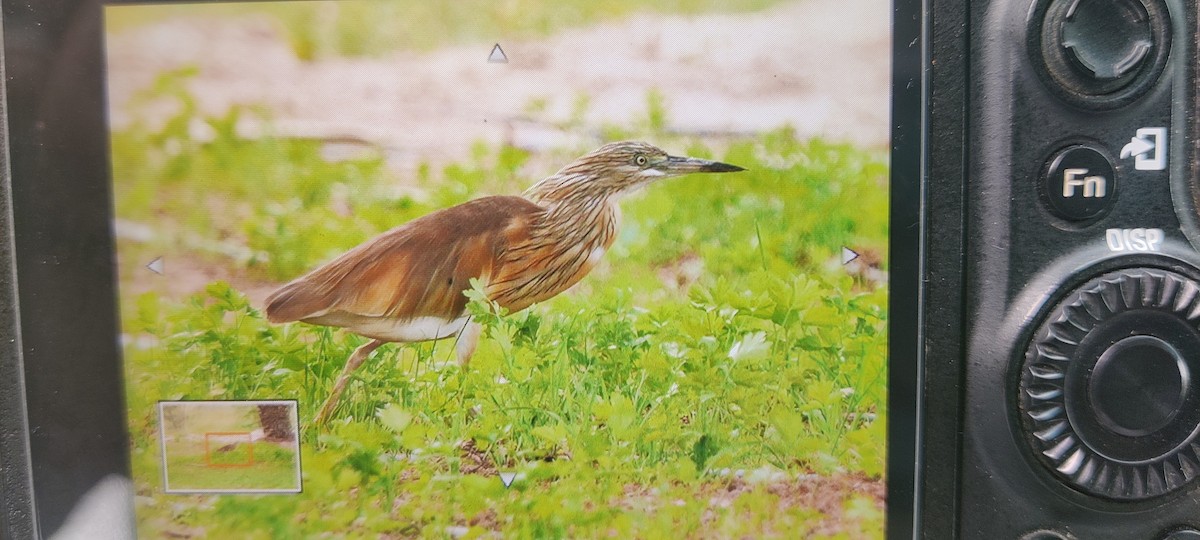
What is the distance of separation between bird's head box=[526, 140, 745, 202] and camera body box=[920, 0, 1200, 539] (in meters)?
0.23

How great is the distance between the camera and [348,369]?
2.44 feet

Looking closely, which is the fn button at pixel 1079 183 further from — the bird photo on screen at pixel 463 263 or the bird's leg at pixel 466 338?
the bird's leg at pixel 466 338

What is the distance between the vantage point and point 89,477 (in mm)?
750

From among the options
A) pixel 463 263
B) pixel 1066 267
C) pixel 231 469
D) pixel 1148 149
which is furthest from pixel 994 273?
pixel 231 469

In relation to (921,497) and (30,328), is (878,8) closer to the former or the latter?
(921,497)

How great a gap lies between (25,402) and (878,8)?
3.10 ft

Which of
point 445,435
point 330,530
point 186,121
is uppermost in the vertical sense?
point 186,121

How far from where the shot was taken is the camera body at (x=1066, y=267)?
0.60m

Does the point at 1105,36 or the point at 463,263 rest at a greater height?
the point at 1105,36

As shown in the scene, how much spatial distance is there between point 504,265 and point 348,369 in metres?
0.20

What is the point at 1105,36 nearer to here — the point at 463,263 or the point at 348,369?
the point at 463,263

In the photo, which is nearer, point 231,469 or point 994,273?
point 994,273

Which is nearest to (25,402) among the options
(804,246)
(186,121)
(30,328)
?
(30,328)

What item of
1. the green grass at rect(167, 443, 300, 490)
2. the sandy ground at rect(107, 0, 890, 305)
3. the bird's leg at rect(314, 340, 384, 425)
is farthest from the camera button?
the green grass at rect(167, 443, 300, 490)
